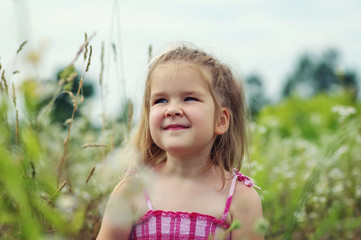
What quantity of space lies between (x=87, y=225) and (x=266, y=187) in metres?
1.51

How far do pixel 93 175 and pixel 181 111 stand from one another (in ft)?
4.75

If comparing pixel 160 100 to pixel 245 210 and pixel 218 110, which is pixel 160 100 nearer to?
pixel 218 110

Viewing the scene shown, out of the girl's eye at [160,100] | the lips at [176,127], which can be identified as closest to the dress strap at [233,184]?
the lips at [176,127]

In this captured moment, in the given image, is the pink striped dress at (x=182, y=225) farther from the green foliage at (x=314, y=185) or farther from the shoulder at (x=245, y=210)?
the green foliage at (x=314, y=185)

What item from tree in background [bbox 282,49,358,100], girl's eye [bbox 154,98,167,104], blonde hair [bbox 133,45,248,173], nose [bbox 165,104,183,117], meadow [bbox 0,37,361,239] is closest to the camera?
meadow [bbox 0,37,361,239]

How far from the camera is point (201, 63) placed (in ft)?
6.19

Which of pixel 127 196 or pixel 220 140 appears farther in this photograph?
pixel 220 140

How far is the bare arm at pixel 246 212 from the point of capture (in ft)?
5.63

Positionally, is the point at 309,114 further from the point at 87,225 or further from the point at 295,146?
the point at 87,225

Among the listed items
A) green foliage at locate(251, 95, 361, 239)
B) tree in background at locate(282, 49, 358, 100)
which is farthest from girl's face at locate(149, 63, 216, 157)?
tree in background at locate(282, 49, 358, 100)

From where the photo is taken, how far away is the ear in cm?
188

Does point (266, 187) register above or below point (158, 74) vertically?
below

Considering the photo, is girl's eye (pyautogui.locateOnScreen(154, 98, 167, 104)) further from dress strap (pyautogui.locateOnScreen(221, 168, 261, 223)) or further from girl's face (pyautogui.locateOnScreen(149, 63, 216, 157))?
dress strap (pyautogui.locateOnScreen(221, 168, 261, 223))

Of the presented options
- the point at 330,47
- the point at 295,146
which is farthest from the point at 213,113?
the point at 330,47
